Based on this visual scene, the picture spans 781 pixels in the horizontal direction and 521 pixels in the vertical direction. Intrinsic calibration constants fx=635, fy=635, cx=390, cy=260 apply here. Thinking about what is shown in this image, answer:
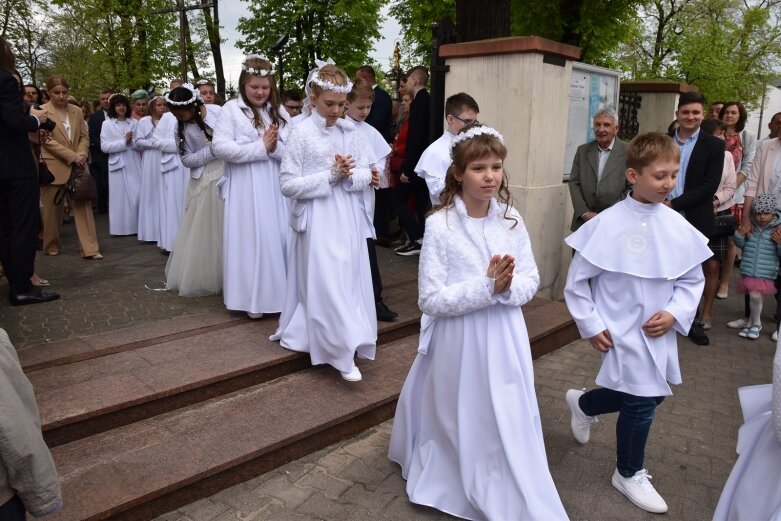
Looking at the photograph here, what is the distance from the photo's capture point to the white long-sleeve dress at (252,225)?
5.48 metres

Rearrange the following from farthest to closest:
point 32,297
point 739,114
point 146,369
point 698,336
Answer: point 739,114 → point 698,336 → point 32,297 → point 146,369

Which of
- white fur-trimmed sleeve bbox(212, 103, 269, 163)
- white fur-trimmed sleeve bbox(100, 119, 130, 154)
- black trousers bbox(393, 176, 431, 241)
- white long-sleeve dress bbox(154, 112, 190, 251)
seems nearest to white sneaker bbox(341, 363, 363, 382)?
white fur-trimmed sleeve bbox(212, 103, 269, 163)

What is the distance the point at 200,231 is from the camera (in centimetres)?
641

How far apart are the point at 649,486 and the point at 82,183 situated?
6.88 meters

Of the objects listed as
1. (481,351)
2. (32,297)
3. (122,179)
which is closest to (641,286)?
(481,351)

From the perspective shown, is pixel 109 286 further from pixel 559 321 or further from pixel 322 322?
pixel 559 321

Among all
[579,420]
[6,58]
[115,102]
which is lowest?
[579,420]

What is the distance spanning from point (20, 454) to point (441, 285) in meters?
1.88

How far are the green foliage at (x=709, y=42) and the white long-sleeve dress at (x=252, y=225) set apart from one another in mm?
25610

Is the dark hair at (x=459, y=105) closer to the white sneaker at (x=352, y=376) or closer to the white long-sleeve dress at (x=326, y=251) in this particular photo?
the white long-sleeve dress at (x=326, y=251)

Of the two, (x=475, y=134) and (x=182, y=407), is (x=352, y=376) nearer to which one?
(x=182, y=407)

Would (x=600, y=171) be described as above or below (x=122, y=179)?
above

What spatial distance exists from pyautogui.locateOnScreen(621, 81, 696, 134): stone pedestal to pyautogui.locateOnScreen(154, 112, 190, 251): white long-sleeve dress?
6813 mm

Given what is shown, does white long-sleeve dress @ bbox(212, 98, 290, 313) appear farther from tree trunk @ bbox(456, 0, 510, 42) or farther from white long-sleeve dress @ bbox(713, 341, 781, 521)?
white long-sleeve dress @ bbox(713, 341, 781, 521)
